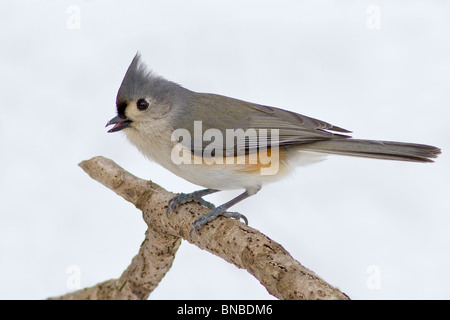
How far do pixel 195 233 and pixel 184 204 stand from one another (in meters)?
0.22

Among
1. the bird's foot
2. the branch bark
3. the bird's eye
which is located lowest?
the branch bark

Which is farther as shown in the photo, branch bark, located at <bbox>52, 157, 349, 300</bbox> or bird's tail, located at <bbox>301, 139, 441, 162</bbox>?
bird's tail, located at <bbox>301, 139, 441, 162</bbox>

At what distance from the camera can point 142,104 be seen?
218cm

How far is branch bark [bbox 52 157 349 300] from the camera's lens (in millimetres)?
1630

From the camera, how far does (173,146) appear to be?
2.13 meters

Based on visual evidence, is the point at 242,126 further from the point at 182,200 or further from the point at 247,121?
the point at 182,200

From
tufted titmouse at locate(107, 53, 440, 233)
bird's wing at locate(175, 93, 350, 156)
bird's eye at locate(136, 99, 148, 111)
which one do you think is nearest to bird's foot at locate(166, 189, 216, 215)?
tufted titmouse at locate(107, 53, 440, 233)

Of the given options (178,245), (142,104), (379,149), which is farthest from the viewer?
(178,245)

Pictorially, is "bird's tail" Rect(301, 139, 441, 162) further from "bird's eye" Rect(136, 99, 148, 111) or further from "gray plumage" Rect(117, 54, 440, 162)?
"bird's eye" Rect(136, 99, 148, 111)

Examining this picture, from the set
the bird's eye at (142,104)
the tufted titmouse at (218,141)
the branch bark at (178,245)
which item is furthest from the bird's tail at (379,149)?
the bird's eye at (142,104)

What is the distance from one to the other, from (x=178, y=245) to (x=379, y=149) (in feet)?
3.49

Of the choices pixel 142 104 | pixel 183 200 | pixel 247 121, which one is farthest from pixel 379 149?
pixel 142 104

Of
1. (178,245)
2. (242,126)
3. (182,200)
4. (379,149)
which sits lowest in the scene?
(178,245)
